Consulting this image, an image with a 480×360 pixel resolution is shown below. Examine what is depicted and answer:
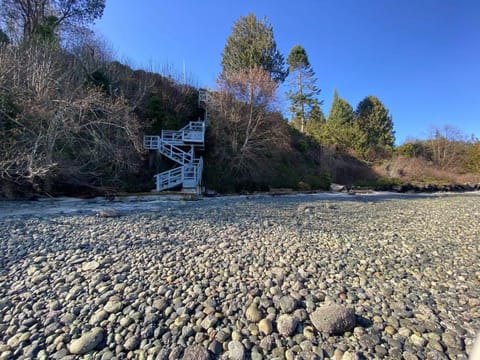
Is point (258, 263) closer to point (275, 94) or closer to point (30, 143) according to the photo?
point (30, 143)

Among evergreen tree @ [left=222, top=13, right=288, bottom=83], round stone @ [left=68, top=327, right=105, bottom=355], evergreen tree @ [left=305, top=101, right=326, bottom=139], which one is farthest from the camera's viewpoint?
evergreen tree @ [left=305, top=101, right=326, bottom=139]

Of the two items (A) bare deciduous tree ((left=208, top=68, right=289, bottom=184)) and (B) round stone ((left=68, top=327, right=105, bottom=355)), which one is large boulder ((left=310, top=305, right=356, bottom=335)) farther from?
(A) bare deciduous tree ((left=208, top=68, right=289, bottom=184))

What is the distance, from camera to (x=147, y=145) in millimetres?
12883

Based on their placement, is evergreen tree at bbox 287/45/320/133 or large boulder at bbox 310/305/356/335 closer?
large boulder at bbox 310/305/356/335

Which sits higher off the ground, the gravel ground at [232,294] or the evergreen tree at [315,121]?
the evergreen tree at [315,121]

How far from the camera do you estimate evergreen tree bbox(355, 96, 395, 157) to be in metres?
25.6

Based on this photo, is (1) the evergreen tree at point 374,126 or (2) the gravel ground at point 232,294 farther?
(1) the evergreen tree at point 374,126

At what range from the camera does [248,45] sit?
2189cm

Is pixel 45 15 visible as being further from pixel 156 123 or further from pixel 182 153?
pixel 182 153

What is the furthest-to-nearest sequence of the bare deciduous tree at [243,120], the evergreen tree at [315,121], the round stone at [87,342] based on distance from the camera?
the evergreen tree at [315,121] < the bare deciduous tree at [243,120] < the round stone at [87,342]

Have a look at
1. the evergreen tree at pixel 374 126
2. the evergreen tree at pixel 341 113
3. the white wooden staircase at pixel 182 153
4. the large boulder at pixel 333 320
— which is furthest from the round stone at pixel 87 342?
the evergreen tree at pixel 341 113

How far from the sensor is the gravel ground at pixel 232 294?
1786mm

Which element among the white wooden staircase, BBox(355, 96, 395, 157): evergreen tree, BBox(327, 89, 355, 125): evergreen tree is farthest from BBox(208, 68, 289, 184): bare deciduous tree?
BBox(355, 96, 395, 157): evergreen tree

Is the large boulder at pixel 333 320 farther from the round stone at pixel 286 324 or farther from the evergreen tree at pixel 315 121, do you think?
the evergreen tree at pixel 315 121
